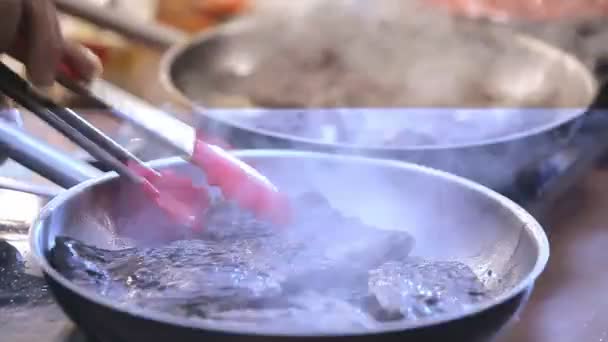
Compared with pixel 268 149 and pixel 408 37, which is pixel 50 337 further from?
pixel 408 37

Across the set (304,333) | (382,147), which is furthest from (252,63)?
(304,333)

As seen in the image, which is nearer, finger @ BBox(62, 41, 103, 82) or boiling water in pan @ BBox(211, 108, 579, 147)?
finger @ BBox(62, 41, 103, 82)

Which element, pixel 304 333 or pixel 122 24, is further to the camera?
pixel 122 24

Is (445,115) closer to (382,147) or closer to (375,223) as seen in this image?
(382,147)

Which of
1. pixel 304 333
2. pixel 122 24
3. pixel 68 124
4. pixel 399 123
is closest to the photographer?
pixel 304 333

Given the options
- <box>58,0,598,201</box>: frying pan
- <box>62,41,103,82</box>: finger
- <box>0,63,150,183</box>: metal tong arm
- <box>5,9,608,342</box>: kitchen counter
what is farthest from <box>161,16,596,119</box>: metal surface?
<box>0,63,150,183</box>: metal tong arm

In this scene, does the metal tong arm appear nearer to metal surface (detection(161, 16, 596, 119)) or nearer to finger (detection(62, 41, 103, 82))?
finger (detection(62, 41, 103, 82))

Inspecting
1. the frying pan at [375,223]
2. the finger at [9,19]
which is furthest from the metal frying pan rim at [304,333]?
the finger at [9,19]
